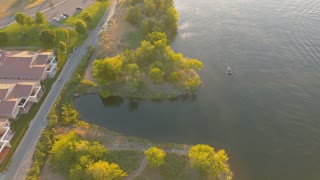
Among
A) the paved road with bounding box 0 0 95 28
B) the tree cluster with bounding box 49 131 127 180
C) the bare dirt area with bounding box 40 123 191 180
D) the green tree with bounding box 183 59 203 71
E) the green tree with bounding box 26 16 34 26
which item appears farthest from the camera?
the paved road with bounding box 0 0 95 28

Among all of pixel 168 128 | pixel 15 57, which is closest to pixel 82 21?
pixel 15 57

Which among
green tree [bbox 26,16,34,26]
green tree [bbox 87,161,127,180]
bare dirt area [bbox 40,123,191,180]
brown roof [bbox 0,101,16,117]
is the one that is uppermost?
green tree [bbox 26,16,34,26]

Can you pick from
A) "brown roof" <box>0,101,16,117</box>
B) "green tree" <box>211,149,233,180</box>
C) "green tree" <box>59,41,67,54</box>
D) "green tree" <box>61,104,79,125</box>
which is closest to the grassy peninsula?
"green tree" <box>61,104,79,125</box>

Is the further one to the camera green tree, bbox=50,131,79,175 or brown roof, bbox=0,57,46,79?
brown roof, bbox=0,57,46,79

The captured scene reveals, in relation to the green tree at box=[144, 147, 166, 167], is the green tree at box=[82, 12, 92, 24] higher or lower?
higher

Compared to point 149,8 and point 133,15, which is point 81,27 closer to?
point 133,15

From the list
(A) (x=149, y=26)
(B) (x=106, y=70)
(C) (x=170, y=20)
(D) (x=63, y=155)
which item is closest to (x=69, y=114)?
(B) (x=106, y=70)

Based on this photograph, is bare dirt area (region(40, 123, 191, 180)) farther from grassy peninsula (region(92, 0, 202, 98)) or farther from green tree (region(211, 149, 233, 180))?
grassy peninsula (region(92, 0, 202, 98))
